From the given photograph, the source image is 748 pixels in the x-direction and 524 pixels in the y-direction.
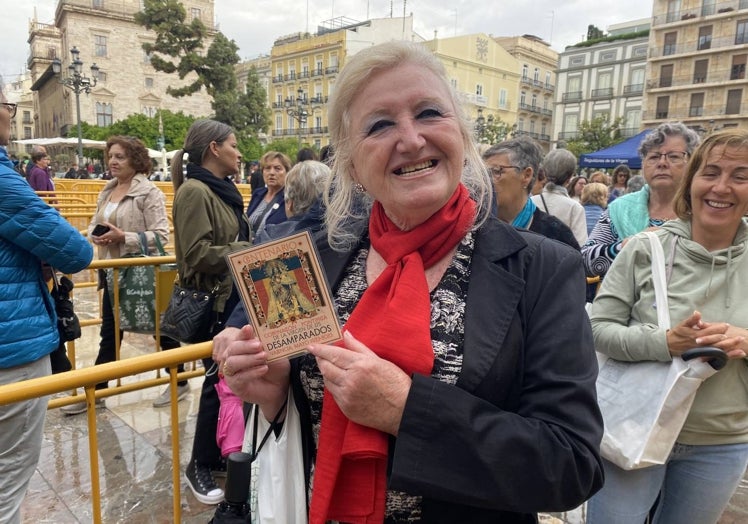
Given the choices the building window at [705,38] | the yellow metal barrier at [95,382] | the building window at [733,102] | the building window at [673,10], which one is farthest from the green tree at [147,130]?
the building window at [705,38]

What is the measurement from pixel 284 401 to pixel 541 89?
68.5 meters

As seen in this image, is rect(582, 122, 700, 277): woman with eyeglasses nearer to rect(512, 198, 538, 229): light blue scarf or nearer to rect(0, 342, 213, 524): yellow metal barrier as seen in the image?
rect(512, 198, 538, 229): light blue scarf

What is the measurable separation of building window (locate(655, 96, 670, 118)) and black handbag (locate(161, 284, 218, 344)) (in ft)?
165

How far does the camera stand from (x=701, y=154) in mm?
2020

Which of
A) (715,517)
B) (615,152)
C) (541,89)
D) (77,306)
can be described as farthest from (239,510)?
(541,89)

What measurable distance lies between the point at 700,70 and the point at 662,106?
3.79m

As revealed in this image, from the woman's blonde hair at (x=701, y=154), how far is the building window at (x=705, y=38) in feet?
167

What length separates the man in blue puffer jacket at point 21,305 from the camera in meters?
2.00

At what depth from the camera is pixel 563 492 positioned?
108 cm

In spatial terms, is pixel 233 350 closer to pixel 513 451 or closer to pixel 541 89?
pixel 513 451

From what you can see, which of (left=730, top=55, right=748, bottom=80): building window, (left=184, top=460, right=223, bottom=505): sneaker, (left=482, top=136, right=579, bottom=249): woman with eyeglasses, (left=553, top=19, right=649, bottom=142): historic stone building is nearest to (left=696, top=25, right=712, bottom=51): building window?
(left=730, top=55, right=748, bottom=80): building window

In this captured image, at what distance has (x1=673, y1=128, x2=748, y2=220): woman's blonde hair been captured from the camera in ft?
6.22

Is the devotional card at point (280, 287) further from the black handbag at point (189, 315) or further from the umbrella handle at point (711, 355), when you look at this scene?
the black handbag at point (189, 315)

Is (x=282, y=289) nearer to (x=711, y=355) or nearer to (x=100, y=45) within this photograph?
(x=711, y=355)
